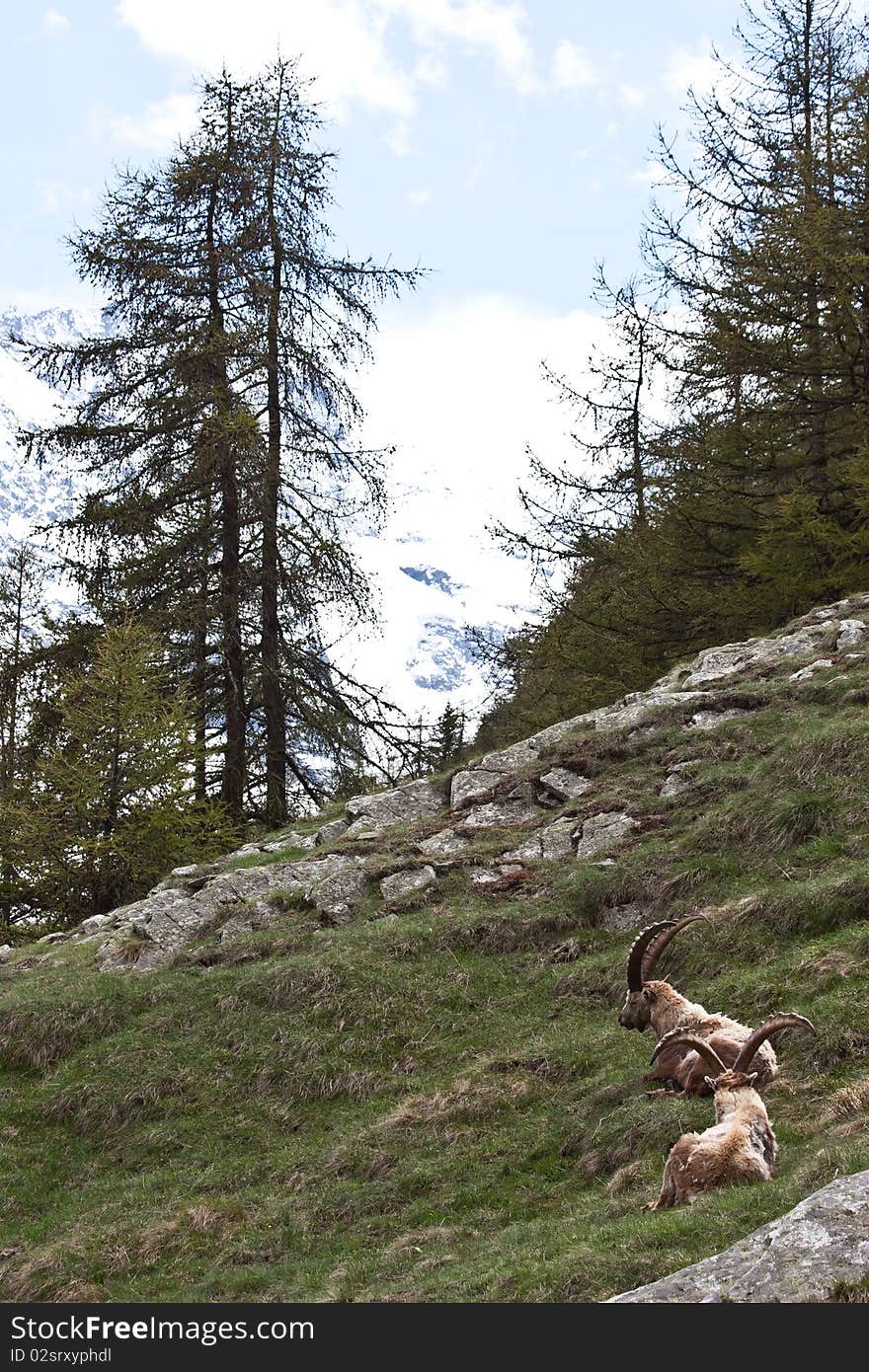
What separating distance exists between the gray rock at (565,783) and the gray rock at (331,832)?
362 cm

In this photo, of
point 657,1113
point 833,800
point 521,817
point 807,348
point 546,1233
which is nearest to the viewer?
point 546,1233

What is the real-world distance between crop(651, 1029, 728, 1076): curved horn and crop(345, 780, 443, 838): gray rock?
9.68 meters

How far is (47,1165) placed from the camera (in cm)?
1082

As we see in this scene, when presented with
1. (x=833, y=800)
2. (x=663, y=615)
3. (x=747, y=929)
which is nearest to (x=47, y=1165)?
(x=747, y=929)

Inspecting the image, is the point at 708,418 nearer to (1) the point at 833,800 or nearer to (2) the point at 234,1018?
(1) the point at 833,800

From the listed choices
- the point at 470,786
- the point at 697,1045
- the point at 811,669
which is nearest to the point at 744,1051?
the point at 697,1045

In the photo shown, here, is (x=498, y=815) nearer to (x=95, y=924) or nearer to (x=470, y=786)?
(x=470, y=786)

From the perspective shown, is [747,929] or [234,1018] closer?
[747,929]

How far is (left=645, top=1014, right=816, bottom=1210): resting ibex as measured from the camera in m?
6.23

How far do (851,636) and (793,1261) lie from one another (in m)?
13.9

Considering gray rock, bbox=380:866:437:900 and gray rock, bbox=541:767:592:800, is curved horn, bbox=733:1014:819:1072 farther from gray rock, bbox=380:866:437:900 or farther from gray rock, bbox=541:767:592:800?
gray rock, bbox=541:767:592:800

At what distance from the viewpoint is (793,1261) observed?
4500 mm

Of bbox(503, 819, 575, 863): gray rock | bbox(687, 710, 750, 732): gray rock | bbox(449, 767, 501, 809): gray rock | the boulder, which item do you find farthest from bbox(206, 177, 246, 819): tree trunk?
the boulder

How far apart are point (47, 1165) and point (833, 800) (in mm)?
9094
